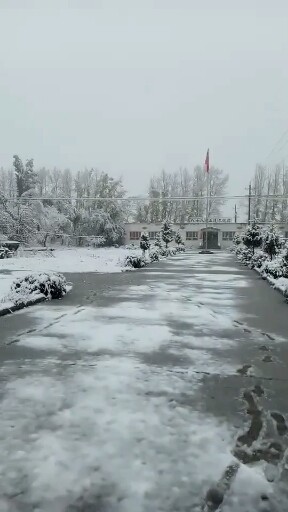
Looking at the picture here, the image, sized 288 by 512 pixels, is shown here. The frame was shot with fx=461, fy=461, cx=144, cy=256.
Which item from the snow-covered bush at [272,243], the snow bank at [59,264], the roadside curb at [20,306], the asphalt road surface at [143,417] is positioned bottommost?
the snow bank at [59,264]

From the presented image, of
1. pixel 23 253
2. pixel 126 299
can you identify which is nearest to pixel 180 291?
pixel 126 299

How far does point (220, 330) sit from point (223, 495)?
5805 mm

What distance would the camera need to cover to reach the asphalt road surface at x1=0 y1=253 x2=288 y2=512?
2.96 metres

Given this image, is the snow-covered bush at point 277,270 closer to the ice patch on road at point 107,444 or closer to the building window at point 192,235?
the ice patch on road at point 107,444

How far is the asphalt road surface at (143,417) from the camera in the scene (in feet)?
9.72

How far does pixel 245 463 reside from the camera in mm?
3359

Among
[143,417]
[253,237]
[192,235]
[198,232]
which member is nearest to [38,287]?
[143,417]

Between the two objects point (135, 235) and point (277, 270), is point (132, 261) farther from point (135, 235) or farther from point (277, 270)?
point (135, 235)

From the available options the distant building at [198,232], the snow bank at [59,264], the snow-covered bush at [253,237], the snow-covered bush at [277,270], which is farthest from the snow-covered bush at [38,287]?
the distant building at [198,232]

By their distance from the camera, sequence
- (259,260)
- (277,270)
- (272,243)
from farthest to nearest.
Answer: (259,260), (272,243), (277,270)

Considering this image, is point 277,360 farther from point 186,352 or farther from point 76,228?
point 76,228

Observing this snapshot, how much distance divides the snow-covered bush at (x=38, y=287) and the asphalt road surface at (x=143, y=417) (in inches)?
136

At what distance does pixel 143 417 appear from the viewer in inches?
166

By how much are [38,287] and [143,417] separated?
31.7 ft
